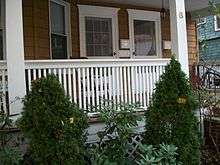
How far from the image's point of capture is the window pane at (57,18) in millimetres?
8977

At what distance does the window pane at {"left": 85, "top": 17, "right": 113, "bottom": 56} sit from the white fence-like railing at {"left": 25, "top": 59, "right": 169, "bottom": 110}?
289 centimetres

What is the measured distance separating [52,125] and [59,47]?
4.42 m

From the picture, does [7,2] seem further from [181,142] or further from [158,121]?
[181,142]

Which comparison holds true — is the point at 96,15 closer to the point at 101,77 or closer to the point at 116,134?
the point at 101,77

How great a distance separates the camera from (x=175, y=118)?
5855mm

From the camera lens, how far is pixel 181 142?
19.0 ft

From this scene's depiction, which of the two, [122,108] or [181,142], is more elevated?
[122,108]

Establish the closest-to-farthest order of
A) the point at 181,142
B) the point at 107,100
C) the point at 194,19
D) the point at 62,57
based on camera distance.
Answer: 1. the point at 181,142
2. the point at 107,100
3. the point at 62,57
4. the point at 194,19

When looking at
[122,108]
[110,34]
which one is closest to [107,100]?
[122,108]

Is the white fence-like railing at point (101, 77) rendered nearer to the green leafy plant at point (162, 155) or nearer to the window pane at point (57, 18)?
the green leafy plant at point (162, 155)

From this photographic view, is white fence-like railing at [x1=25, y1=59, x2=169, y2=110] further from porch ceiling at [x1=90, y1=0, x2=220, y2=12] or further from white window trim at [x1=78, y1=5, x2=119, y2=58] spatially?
porch ceiling at [x1=90, y1=0, x2=220, y2=12]

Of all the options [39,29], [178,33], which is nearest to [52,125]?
[178,33]

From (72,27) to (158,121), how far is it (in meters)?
4.42

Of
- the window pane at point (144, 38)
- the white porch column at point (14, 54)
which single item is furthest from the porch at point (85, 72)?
the window pane at point (144, 38)
